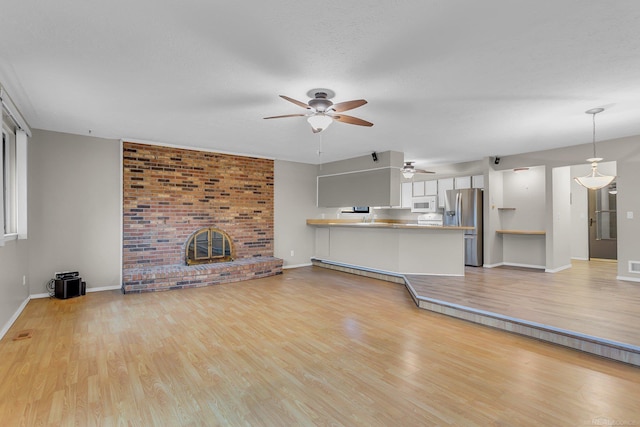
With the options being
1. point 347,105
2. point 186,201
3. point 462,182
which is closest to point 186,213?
point 186,201

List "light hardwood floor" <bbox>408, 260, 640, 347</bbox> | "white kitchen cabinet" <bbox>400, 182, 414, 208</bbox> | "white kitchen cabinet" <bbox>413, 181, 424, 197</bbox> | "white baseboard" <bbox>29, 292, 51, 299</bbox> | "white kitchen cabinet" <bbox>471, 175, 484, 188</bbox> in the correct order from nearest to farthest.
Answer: "light hardwood floor" <bbox>408, 260, 640, 347</bbox>
"white baseboard" <bbox>29, 292, 51, 299</bbox>
"white kitchen cabinet" <bbox>471, 175, 484, 188</bbox>
"white kitchen cabinet" <bbox>413, 181, 424, 197</bbox>
"white kitchen cabinet" <bbox>400, 182, 414, 208</bbox>

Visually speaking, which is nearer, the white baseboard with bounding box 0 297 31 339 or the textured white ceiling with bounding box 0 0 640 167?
the textured white ceiling with bounding box 0 0 640 167

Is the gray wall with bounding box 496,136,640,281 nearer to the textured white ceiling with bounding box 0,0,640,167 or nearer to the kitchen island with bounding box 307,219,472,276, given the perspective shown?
the textured white ceiling with bounding box 0,0,640,167

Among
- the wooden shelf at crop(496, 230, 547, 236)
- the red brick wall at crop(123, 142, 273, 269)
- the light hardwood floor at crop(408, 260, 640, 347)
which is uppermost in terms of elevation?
the red brick wall at crop(123, 142, 273, 269)

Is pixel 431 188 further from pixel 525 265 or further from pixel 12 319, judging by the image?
pixel 12 319

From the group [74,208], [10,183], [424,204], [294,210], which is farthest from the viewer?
[424,204]

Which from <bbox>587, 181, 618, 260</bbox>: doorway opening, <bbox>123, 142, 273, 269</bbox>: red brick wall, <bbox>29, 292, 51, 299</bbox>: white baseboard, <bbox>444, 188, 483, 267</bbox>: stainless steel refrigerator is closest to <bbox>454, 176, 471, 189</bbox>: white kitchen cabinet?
<bbox>444, 188, 483, 267</bbox>: stainless steel refrigerator

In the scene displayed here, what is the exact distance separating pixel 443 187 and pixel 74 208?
744 centimetres

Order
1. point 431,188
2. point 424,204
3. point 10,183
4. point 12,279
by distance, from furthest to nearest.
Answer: point 424,204
point 431,188
point 10,183
point 12,279

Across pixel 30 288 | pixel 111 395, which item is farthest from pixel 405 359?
pixel 30 288

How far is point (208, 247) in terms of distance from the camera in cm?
607

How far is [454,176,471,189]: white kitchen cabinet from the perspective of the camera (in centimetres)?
706

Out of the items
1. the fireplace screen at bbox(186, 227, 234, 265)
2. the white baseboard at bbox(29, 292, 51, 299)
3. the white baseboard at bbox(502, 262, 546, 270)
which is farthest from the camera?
the white baseboard at bbox(502, 262, 546, 270)

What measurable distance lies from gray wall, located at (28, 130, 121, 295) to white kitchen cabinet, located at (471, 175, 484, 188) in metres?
7.13
